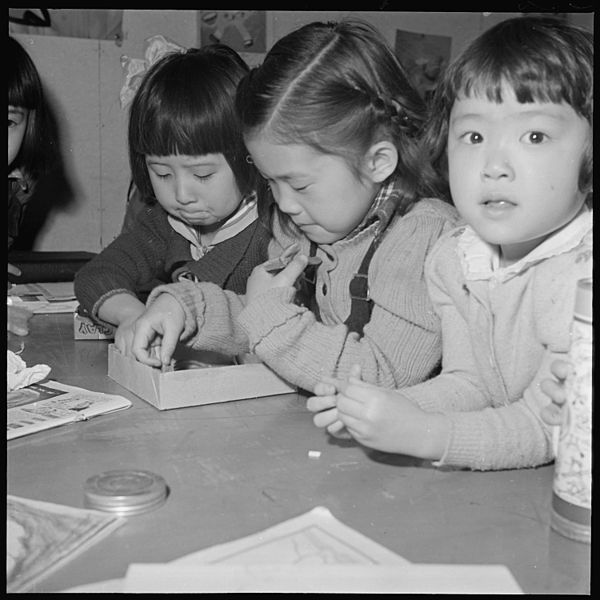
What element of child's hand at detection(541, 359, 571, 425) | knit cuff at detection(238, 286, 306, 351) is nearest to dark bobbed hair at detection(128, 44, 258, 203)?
knit cuff at detection(238, 286, 306, 351)

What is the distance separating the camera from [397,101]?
102 cm

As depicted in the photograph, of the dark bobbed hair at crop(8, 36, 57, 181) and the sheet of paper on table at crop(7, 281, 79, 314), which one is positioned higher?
the dark bobbed hair at crop(8, 36, 57, 181)

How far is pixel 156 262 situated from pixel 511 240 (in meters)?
0.79

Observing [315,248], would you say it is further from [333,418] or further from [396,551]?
[396,551]

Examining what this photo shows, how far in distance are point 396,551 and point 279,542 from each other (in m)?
0.09

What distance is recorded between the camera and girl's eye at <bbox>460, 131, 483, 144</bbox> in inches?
30.1

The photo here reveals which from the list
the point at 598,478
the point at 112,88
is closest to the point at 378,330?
the point at 598,478

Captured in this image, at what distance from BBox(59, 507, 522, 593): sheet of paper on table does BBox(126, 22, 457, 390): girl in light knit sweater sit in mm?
343

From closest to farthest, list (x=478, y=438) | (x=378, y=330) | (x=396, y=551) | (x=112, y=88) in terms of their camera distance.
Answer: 1. (x=396, y=551)
2. (x=478, y=438)
3. (x=378, y=330)
4. (x=112, y=88)

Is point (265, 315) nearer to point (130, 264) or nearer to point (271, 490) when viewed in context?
point (271, 490)

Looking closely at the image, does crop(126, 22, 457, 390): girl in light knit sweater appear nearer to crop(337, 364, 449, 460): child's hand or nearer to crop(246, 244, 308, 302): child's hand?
crop(246, 244, 308, 302): child's hand

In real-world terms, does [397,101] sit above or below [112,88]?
below

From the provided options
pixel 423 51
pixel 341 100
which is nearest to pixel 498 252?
pixel 341 100

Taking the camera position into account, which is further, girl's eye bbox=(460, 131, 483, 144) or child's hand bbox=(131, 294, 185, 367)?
child's hand bbox=(131, 294, 185, 367)
